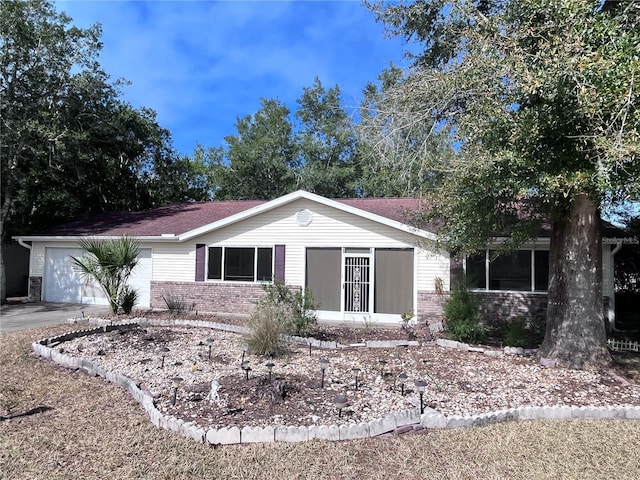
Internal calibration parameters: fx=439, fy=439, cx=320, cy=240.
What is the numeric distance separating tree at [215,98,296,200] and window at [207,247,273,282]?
13375 millimetres

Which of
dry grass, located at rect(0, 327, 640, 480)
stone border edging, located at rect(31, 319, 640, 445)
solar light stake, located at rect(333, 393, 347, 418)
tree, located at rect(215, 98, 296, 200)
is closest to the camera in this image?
dry grass, located at rect(0, 327, 640, 480)

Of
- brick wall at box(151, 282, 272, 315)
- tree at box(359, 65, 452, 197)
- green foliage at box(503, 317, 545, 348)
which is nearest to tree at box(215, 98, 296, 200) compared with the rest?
brick wall at box(151, 282, 272, 315)

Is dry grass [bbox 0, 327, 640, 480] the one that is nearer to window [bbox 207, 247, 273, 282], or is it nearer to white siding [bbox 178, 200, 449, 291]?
white siding [bbox 178, 200, 449, 291]

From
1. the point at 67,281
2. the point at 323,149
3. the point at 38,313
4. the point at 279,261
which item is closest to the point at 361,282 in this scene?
the point at 279,261

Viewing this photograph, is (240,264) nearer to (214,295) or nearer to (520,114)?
(214,295)

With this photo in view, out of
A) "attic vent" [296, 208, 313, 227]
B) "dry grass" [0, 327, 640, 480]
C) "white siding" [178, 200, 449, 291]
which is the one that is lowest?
"dry grass" [0, 327, 640, 480]

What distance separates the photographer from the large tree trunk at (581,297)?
23.1 ft

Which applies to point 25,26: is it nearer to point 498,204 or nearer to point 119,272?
point 119,272

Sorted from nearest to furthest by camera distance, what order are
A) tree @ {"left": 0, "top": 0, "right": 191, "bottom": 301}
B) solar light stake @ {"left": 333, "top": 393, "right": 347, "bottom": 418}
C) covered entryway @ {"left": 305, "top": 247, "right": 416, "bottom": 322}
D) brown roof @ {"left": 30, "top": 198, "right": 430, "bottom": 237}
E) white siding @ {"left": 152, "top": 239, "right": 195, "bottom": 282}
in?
1. solar light stake @ {"left": 333, "top": 393, "right": 347, "bottom": 418}
2. covered entryway @ {"left": 305, "top": 247, "right": 416, "bottom": 322}
3. white siding @ {"left": 152, "top": 239, "right": 195, "bottom": 282}
4. brown roof @ {"left": 30, "top": 198, "right": 430, "bottom": 237}
5. tree @ {"left": 0, "top": 0, "right": 191, "bottom": 301}

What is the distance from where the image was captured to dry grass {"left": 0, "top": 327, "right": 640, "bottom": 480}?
3656mm

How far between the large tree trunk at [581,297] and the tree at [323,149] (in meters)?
17.1

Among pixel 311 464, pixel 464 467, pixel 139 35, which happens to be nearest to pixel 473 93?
pixel 464 467

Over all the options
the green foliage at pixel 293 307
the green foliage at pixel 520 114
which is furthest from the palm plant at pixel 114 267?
the green foliage at pixel 520 114

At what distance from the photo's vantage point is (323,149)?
28.0 meters
